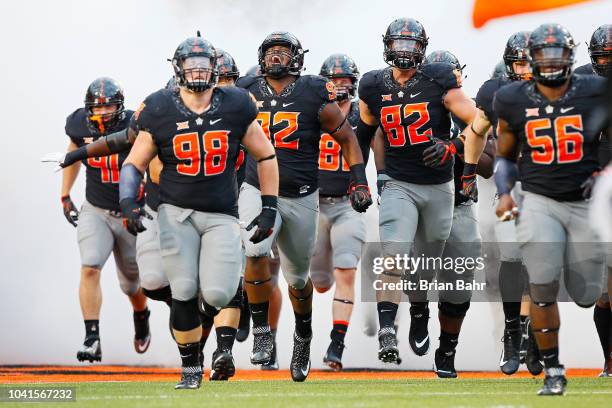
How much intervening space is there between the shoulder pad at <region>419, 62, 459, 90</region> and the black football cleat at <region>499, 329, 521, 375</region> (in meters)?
1.59

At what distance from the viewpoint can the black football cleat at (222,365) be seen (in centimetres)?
724

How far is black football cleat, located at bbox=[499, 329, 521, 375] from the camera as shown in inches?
324

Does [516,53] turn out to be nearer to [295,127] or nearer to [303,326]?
[295,127]

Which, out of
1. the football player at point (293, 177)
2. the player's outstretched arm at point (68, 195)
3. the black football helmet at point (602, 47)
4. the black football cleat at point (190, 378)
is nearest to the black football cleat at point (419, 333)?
the football player at point (293, 177)

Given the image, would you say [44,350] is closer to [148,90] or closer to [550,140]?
[148,90]

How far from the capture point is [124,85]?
10.7 metres

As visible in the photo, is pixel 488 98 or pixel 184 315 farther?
pixel 488 98

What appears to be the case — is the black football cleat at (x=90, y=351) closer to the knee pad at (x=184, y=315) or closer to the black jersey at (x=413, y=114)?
the knee pad at (x=184, y=315)

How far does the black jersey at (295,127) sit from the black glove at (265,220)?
23.8 inches

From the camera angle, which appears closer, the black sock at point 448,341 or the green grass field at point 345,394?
the green grass field at point 345,394

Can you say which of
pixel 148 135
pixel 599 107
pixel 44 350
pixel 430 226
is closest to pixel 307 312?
pixel 430 226

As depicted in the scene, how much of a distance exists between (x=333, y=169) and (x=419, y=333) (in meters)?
1.35

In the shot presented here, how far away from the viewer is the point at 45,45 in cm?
1068

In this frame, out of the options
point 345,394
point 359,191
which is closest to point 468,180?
point 359,191
